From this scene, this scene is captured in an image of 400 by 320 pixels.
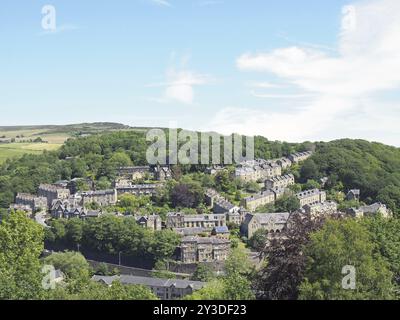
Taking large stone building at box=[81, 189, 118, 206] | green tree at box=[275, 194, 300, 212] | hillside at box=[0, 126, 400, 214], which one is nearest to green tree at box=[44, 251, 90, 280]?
large stone building at box=[81, 189, 118, 206]

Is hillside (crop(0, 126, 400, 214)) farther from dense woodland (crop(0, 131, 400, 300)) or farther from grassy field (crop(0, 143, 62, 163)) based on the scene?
grassy field (crop(0, 143, 62, 163))

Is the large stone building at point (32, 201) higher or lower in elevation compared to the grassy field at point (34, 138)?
lower

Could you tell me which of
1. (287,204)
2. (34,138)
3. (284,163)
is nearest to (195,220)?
(287,204)

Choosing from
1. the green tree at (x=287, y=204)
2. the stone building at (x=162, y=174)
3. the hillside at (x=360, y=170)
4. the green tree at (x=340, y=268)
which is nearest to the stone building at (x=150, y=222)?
the green tree at (x=287, y=204)

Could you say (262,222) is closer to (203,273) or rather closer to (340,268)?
(203,273)

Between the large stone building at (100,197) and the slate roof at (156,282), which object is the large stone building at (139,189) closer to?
the large stone building at (100,197)

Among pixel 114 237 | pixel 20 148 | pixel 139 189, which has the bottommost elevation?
pixel 114 237
